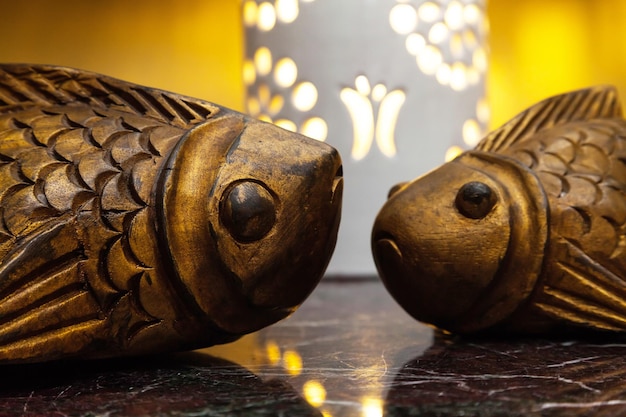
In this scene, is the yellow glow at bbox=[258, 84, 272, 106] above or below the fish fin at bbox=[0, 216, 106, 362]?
above

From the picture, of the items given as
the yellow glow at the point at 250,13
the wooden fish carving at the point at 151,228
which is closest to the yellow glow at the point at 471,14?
the yellow glow at the point at 250,13

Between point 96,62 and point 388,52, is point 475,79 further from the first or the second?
point 96,62

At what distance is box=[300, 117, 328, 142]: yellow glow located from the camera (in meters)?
1.99

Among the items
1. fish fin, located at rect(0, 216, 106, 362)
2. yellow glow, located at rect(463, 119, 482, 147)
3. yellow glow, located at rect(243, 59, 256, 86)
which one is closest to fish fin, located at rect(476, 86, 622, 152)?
fish fin, located at rect(0, 216, 106, 362)

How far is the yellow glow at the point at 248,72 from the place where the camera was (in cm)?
206

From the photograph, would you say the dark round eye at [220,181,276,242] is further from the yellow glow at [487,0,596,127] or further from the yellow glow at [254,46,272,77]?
the yellow glow at [487,0,596,127]

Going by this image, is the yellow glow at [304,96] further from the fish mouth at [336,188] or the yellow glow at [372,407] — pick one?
the yellow glow at [372,407]

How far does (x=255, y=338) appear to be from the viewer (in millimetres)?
1221

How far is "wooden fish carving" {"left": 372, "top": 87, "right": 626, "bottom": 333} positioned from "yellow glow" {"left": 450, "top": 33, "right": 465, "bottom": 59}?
1008 mm

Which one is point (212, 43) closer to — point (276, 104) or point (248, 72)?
point (248, 72)

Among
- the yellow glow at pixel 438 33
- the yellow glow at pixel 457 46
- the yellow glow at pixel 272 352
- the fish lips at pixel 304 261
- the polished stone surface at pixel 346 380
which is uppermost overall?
the yellow glow at pixel 438 33

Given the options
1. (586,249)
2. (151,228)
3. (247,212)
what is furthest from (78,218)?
(586,249)

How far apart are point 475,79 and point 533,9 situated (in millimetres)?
555

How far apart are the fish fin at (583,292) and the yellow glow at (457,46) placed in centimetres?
113
